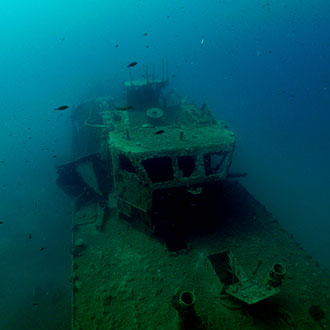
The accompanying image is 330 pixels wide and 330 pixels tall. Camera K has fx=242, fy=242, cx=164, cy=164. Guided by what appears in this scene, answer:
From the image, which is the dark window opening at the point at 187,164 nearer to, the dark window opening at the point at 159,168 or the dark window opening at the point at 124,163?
the dark window opening at the point at 159,168

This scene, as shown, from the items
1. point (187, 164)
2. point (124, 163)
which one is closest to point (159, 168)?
point (187, 164)

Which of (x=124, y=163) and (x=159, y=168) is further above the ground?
(x=124, y=163)

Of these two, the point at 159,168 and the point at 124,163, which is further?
the point at 159,168

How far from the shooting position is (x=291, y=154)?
91.2 ft

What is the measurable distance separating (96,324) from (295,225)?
1445 centimetres

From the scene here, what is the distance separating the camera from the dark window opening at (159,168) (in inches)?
309

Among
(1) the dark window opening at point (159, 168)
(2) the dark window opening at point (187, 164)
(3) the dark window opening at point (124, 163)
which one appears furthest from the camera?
(2) the dark window opening at point (187, 164)

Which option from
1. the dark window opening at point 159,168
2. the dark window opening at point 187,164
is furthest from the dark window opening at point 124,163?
the dark window opening at point 187,164

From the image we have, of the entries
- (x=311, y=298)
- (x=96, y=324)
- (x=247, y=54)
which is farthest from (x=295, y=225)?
(x=247, y=54)

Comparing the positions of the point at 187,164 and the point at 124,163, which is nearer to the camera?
the point at 124,163

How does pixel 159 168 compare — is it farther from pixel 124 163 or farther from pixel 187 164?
pixel 124 163

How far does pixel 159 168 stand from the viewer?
792 cm

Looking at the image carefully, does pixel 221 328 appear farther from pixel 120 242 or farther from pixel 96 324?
pixel 120 242

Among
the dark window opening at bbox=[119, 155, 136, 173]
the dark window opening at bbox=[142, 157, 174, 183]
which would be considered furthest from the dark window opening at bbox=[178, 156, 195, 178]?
the dark window opening at bbox=[119, 155, 136, 173]
